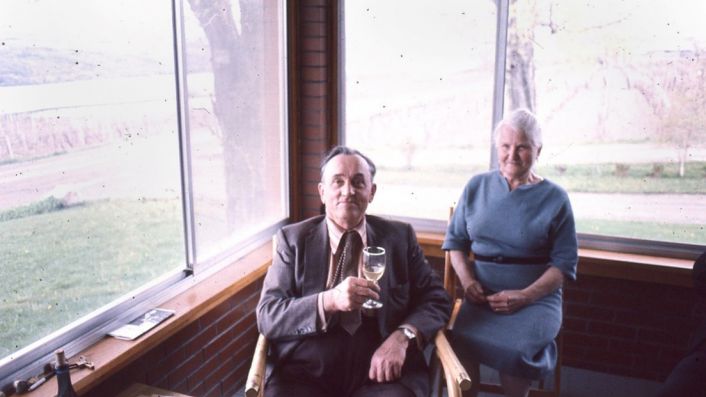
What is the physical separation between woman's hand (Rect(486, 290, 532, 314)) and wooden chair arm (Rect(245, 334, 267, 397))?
997mm

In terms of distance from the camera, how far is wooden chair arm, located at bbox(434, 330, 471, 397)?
1.84 m

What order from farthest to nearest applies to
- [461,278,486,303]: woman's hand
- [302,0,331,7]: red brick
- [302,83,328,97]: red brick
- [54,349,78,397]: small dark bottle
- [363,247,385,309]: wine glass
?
[302,83,328,97]: red brick < [302,0,331,7]: red brick < [461,278,486,303]: woman's hand < [363,247,385,309]: wine glass < [54,349,78,397]: small dark bottle

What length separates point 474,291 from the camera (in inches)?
99.6

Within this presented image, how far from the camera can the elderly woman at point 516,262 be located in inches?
91.7

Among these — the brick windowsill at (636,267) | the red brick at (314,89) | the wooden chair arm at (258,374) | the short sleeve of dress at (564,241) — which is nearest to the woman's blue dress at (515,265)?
the short sleeve of dress at (564,241)

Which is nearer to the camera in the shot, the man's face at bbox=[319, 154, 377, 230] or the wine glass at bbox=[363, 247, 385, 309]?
the wine glass at bbox=[363, 247, 385, 309]

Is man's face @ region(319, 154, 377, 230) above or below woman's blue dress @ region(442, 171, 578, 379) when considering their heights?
above

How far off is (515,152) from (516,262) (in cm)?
48

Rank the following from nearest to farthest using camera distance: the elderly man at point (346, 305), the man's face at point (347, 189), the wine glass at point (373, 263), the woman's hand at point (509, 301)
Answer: the wine glass at point (373, 263) < the elderly man at point (346, 305) < the man's face at point (347, 189) < the woman's hand at point (509, 301)

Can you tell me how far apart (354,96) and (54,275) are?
1.95 m

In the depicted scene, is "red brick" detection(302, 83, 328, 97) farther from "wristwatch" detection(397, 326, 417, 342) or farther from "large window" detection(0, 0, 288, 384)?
"wristwatch" detection(397, 326, 417, 342)

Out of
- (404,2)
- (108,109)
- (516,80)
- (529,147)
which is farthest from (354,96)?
(108,109)

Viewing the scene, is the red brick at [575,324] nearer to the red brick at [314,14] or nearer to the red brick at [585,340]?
the red brick at [585,340]

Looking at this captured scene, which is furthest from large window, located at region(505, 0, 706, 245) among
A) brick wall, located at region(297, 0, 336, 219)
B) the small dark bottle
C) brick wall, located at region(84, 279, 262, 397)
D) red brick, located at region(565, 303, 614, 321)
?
the small dark bottle
